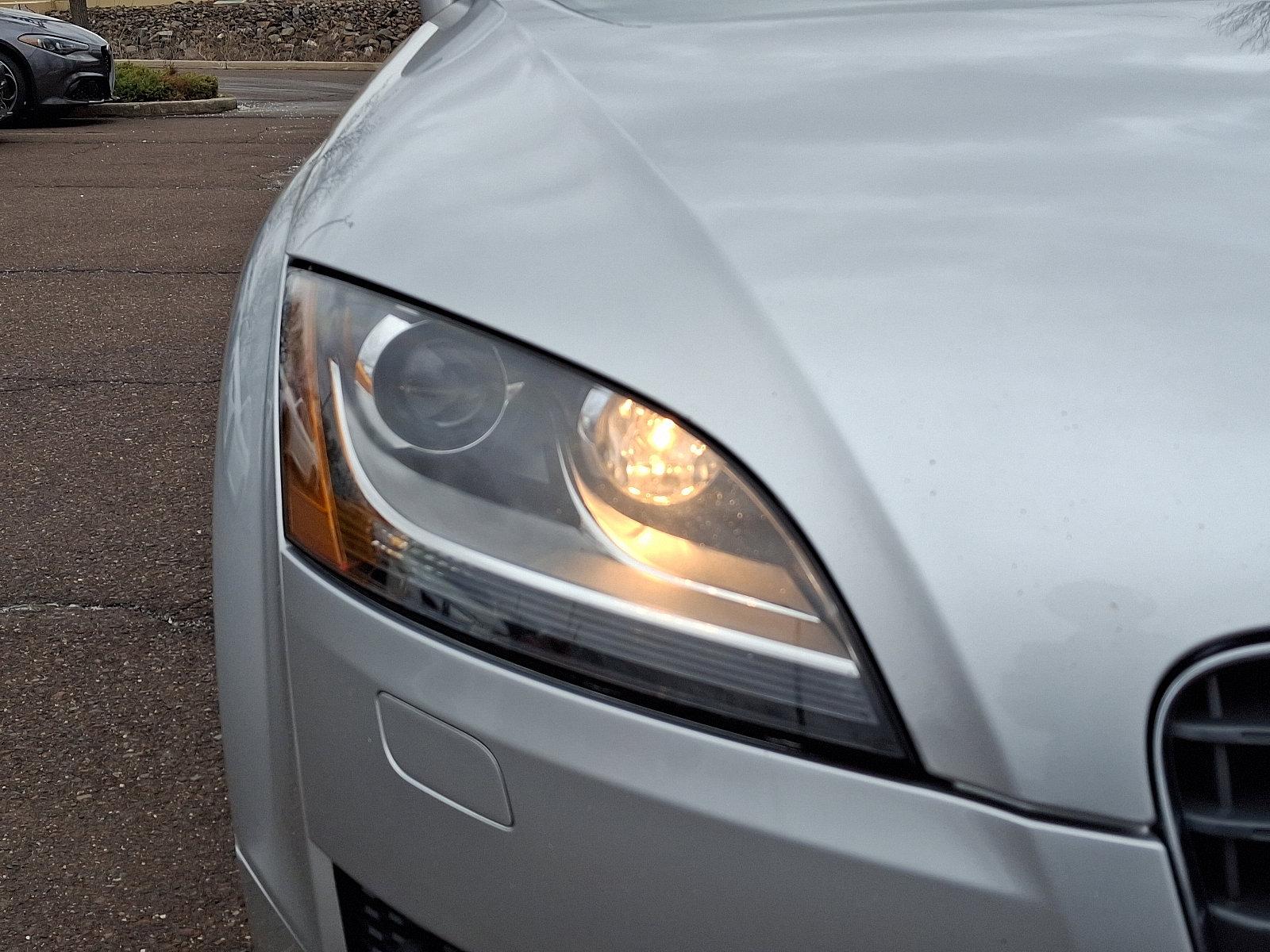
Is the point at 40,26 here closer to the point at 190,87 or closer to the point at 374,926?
the point at 190,87

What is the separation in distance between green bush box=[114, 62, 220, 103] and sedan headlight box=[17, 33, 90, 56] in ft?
6.32

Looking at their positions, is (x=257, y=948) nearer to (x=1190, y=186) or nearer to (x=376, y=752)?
(x=376, y=752)

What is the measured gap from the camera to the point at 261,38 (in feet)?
95.1

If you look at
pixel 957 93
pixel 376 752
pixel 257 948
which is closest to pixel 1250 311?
pixel 957 93

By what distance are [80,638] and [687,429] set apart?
1.86m

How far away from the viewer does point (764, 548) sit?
0.95 meters

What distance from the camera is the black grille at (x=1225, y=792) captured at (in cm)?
86

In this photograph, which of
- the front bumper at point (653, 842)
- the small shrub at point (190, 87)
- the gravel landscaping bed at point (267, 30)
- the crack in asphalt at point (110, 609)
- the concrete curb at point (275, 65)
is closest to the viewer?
the front bumper at point (653, 842)

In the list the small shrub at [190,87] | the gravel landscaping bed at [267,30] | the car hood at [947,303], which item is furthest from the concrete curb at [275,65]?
the car hood at [947,303]

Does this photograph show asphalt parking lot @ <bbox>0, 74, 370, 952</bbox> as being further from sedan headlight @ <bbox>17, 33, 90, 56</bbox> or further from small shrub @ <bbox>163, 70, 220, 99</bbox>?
small shrub @ <bbox>163, 70, 220, 99</bbox>

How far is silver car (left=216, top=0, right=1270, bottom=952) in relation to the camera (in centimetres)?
86

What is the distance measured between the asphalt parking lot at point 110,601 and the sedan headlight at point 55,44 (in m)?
6.10

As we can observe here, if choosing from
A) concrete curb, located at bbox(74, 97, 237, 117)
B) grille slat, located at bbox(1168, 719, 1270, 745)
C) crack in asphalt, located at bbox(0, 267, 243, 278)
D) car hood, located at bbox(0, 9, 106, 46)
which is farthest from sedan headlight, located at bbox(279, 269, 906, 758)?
concrete curb, located at bbox(74, 97, 237, 117)

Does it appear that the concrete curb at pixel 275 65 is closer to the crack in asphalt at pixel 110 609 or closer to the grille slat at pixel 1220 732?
the crack in asphalt at pixel 110 609
